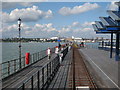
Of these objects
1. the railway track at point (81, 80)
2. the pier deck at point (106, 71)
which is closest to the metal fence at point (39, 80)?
the railway track at point (81, 80)

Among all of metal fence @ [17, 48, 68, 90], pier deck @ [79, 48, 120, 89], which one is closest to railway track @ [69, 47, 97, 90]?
pier deck @ [79, 48, 120, 89]

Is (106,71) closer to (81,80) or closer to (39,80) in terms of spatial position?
(81,80)

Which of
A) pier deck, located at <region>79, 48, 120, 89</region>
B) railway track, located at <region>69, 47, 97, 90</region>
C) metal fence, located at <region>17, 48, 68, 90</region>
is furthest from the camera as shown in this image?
pier deck, located at <region>79, 48, 120, 89</region>

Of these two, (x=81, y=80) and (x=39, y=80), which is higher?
(x=39, y=80)

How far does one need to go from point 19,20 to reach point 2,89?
30.6 ft

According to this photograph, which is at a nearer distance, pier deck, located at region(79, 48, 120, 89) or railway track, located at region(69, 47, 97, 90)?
railway track, located at region(69, 47, 97, 90)

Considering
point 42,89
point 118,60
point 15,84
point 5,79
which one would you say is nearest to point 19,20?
point 5,79

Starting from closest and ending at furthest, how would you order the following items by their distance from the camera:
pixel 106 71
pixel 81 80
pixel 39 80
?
pixel 39 80, pixel 81 80, pixel 106 71

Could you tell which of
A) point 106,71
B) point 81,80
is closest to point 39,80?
point 81,80

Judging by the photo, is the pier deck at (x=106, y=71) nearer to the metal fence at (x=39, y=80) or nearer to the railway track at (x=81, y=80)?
the railway track at (x=81, y=80)

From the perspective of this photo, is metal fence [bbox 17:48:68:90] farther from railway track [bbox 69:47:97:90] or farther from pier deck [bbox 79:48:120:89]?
pier deck [bbox 79:48:120:89]

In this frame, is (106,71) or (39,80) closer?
(39,80)

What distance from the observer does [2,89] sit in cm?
891

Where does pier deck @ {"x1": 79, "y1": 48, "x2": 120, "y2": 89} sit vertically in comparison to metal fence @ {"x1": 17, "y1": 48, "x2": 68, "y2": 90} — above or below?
below
